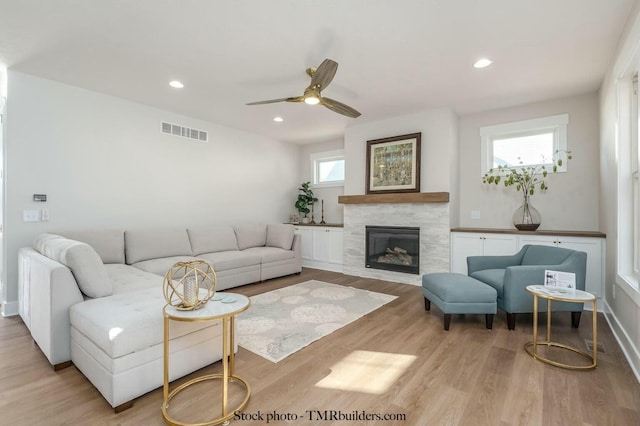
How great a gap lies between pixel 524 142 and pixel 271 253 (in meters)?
4.24

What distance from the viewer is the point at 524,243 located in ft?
12.9

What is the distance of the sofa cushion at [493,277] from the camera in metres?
3.05

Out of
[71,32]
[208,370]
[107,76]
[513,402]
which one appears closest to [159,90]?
[107,76]

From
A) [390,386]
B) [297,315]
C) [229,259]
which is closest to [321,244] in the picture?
[229,259]

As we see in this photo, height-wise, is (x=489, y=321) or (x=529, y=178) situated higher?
(x=529, y=178)

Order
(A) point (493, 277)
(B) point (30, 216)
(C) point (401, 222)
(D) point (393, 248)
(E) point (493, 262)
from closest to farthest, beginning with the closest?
(A) point (493, 277) → (B) point (30, 216) → (E) point (493, 262) → (C) point (401, 222) → (D) point (393, 248)

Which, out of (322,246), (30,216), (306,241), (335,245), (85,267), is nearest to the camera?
(85,267)

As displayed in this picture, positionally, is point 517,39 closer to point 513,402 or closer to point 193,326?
point 513,402

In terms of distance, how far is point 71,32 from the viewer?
2596mm

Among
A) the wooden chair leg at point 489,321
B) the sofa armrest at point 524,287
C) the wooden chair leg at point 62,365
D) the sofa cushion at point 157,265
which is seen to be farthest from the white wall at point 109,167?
the sofa armrest at point 524,287

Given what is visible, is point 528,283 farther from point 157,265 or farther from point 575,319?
point 157,265

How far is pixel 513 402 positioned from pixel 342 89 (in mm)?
3456

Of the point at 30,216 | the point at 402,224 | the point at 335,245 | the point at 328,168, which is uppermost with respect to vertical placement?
the point at 328,168

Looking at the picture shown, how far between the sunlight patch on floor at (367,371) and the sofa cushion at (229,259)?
248 centimetres
